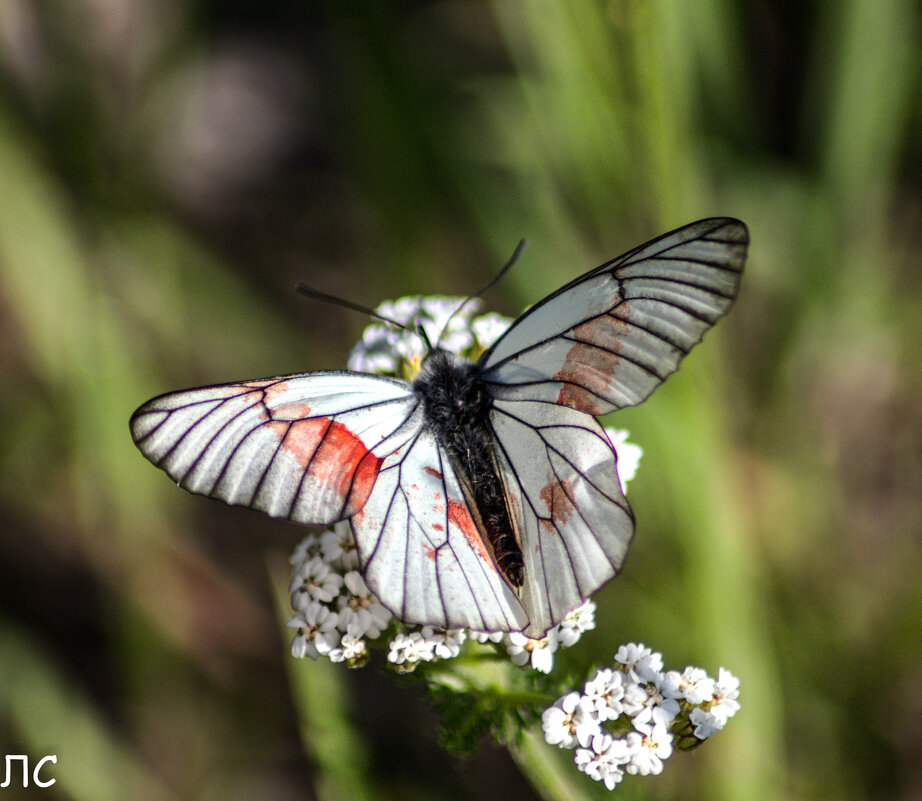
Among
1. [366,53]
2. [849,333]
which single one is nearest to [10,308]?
[366,53]

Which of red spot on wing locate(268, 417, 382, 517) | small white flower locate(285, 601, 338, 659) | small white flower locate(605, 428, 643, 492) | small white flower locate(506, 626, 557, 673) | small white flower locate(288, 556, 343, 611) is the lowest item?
small white flower locate(506, 626, 557, 673)

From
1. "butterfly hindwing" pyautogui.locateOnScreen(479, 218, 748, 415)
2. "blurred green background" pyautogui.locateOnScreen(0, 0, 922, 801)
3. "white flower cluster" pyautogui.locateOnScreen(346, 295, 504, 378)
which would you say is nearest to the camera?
"butterfly hindwing" pyautogui.locateOnScreen(479, 218, 748, 415)

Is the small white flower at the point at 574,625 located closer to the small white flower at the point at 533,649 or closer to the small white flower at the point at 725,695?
the small white flower at the point at 533,649

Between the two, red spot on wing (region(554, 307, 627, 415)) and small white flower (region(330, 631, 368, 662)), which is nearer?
red spot on wing (region(554, 307, 627, 415))

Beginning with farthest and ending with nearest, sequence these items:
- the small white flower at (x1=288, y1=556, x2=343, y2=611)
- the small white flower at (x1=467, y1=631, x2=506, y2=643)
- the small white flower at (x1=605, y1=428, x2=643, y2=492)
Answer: the small white flower at (x1=605, y1=428, x2=643, y2=492), the small white flower at (x1=288, y1=556, x2=343, y2=611), the small white flower at (x1=467, y1=631, x2=506, y2=643)

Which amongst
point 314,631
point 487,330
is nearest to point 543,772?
point 314,631

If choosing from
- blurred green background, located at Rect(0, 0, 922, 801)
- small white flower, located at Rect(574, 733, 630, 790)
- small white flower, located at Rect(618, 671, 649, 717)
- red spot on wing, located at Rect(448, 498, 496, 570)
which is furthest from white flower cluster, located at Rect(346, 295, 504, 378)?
small white flower, located at Rect(574, 733, 630, 790)

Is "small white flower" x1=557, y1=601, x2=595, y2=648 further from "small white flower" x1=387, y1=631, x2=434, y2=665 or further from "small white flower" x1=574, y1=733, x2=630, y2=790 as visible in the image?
"small white flower" x1=387, y1=631, x2=434, y2=665
